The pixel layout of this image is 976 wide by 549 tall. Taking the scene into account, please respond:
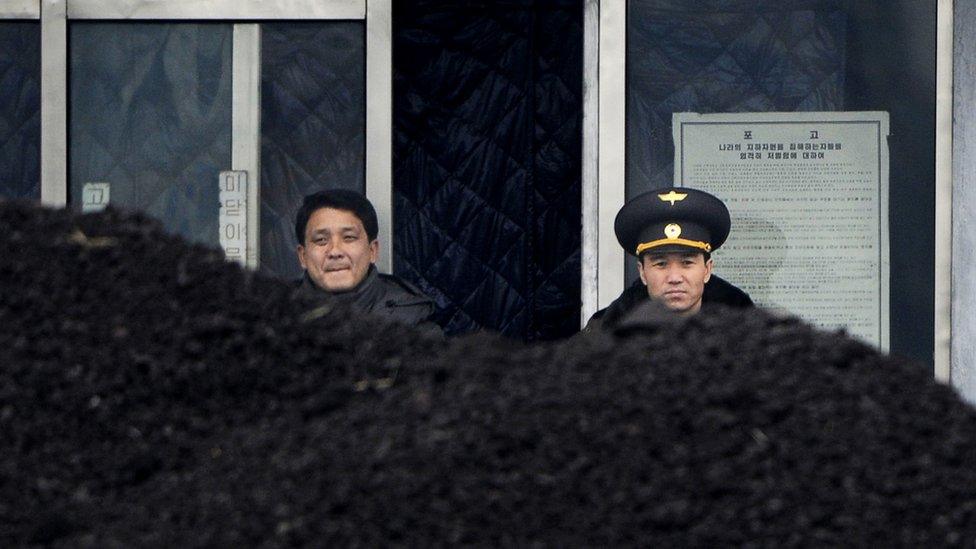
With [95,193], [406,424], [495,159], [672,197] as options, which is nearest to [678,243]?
[672,197]

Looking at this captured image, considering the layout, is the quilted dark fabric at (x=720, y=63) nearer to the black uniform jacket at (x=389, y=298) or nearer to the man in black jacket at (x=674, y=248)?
the man in black jacket at (x=674, y=248)

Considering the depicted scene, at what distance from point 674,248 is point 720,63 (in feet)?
3.44

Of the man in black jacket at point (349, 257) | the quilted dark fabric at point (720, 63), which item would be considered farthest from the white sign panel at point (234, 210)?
the quilted dark fabric at point (720, 63)

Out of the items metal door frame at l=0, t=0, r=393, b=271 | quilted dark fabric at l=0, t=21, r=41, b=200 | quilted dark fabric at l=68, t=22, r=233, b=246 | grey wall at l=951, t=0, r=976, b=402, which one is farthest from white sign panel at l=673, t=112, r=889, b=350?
quilted dark fabric at l=0, t=21, r=41, b=200

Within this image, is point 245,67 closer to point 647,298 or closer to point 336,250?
point 336,250

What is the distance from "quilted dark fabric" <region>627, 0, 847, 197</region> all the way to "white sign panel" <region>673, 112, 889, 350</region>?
6cm

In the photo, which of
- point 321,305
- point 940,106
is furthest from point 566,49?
point 321,305

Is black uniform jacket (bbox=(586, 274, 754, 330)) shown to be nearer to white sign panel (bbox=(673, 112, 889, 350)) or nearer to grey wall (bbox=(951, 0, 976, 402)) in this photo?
white sign panel (bbox=(673, 112, 889, 350))

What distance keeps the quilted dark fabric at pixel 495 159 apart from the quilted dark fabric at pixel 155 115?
1251 mm

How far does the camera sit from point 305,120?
5297mm

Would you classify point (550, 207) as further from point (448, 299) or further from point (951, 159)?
point (951, 159)

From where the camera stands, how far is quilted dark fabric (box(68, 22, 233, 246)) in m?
5.22

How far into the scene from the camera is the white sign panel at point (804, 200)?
509 cm

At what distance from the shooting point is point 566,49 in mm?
6414
